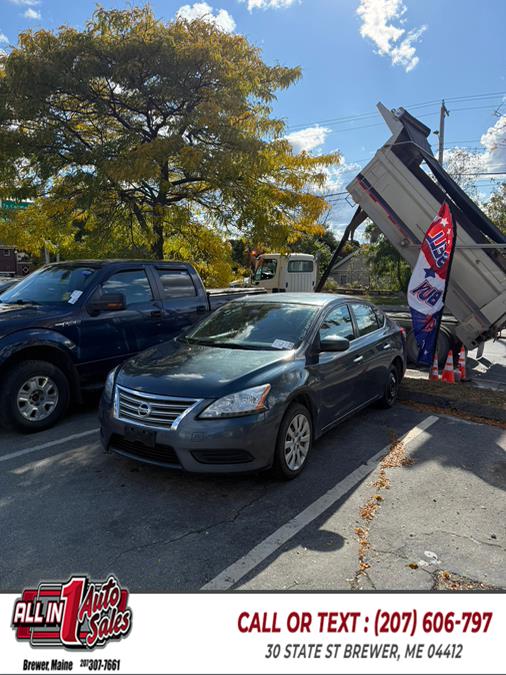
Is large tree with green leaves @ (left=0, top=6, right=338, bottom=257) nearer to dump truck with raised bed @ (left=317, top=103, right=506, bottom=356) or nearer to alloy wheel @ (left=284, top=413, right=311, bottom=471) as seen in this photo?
dump truck with raised bed @ (left=317, top=103, right=506, bottom=356)

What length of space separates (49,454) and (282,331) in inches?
97.2

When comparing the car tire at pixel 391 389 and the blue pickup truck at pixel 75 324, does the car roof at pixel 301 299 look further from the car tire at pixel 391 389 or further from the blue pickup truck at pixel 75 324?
the blue pickup truck at pixel 75 324

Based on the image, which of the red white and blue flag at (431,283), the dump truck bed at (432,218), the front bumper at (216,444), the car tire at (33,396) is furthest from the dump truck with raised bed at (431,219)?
the car tire at (33,396)

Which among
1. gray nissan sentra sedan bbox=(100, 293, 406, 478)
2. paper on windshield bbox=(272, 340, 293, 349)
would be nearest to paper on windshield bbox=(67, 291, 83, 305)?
gray nissan sentra sedan bbox=(100, 293, 406, 478)

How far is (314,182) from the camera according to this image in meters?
10.7

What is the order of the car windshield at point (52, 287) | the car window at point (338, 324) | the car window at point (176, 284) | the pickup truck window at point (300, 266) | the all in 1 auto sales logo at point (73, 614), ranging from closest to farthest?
the all in 1 auto sales logo at point (73, 614) < the car window at point (338, 324) < the car windshield at point (52, 287) < the car window at point (176, 284) < the pickup truck window at point (300, 266)

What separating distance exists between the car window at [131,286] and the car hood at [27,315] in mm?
656

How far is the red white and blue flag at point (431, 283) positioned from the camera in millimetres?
6840

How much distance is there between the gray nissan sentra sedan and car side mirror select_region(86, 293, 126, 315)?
1.11 m

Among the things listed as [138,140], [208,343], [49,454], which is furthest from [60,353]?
[138,140]

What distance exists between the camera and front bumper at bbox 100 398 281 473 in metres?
3.40

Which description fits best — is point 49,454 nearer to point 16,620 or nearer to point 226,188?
point 16,620

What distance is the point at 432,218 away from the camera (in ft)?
26.6

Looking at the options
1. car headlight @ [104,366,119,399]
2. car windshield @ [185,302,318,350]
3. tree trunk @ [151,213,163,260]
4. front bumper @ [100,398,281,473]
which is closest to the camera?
front bumper @ [100,398,281,473]
